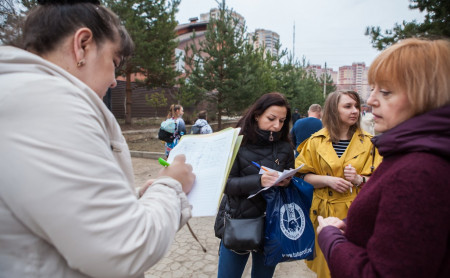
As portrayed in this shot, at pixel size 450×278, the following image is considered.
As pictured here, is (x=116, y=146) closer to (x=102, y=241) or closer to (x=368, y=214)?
(x=102, y=241)

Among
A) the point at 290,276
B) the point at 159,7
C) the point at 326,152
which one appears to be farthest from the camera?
the point at 159,7

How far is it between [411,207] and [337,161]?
1.55m

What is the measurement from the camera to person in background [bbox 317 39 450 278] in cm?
77

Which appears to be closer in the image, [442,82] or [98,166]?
[98,166]

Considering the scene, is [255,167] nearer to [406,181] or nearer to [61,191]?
[406,181]

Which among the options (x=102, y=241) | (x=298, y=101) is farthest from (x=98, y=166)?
(x=298, y=101)

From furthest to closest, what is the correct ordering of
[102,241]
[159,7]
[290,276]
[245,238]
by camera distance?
1. [159,7]
2. [290,276]
3. [245,238]
4. [102,241]

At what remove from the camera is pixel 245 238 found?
73.9 inches

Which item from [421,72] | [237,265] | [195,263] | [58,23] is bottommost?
[195,263]

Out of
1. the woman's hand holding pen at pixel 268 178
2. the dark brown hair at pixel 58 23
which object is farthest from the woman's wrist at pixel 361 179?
the dark brown hair at pixel 58 23

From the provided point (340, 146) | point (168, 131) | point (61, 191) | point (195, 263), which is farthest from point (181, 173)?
point (168, 131)

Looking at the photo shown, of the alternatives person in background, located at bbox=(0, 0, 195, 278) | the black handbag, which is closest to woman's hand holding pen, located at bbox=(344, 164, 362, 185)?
the black handbag

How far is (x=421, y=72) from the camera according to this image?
0.92 meters

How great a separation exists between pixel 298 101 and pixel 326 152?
67.5 ft
